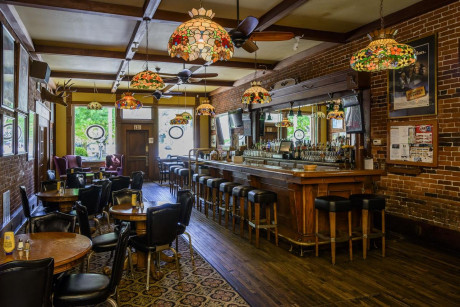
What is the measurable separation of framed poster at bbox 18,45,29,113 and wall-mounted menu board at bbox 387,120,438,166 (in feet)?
20.9

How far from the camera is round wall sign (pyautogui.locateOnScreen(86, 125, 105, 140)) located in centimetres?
1295

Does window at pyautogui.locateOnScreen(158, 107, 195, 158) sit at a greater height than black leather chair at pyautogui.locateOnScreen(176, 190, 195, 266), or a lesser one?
greater

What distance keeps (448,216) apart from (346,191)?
1.42 metres

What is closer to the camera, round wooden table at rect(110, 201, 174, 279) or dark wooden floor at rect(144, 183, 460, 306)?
dark wooden floor at rect(144, 183, 460, 306)

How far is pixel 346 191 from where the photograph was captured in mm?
4883

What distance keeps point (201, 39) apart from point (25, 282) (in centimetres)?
209

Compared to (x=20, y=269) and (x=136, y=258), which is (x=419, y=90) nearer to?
(x=136, y=258)

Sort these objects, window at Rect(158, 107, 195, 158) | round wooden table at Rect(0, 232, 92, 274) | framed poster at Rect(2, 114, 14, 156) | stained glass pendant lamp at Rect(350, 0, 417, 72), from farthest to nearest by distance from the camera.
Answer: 1. window at Rect(158, 107, 195, 158)
2. framed poster at Rect(2, 114, 14, 156)
3. stained glass pendant lamp at Rect(350, 0, 417, 72)
4. round wooden table at Rect(0, 232, 92, 274)

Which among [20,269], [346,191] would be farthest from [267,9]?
[20,269]

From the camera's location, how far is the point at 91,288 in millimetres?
2645

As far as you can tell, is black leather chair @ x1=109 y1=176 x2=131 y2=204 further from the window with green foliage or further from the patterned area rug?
the window with green foliage

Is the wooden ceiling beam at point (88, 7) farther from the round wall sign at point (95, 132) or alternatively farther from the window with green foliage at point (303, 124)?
the round wall sign at point (95, 132)

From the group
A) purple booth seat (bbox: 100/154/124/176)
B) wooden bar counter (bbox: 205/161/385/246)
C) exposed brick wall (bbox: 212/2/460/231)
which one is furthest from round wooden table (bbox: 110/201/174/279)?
purple booth seat (bbox: 100/154/124/176)

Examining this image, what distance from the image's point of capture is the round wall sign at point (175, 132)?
14.0 meters
